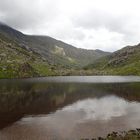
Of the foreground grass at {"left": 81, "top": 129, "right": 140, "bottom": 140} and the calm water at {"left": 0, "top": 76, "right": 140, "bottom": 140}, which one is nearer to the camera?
the foreground grass at {"left": 81, "top": 129, "right": 140, "bottom": 140}

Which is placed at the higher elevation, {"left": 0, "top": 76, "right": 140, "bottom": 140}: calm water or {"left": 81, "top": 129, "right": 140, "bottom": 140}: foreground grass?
{"left": 81, "top": 129, "right": 140, "bottom": 140}: foreground grass

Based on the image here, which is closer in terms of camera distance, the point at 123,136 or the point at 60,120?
the point at 123,136

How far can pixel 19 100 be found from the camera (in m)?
85.1

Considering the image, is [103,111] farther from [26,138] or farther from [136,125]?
[26,138]

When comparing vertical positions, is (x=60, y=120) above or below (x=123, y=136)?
below

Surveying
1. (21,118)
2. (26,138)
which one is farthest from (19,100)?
(26,138)

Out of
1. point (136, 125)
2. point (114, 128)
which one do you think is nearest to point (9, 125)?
point (114, 128)

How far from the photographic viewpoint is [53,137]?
4119 cm

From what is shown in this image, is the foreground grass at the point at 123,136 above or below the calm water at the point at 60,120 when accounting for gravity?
above

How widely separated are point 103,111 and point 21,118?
2461 cm

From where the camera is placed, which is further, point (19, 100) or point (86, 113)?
point (19, 100)

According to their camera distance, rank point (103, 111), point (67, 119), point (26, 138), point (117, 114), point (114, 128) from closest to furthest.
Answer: point (26, 138) → point (114, 128) → point (67, 119) → point (117, 114) → point (103, 111)

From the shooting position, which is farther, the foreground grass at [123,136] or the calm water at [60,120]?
the calm water at [60,120]

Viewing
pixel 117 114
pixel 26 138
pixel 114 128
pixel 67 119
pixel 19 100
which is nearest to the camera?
pixel 26 138
